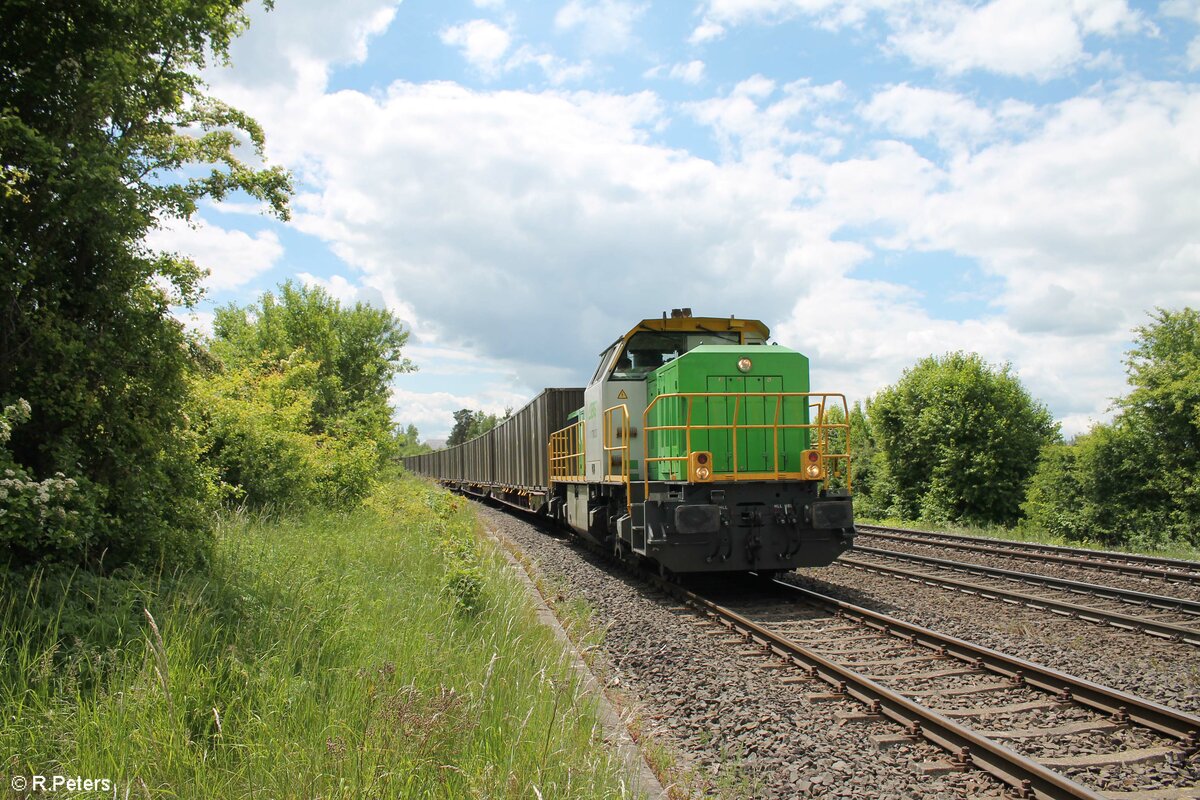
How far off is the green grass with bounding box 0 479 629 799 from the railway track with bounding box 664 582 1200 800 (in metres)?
2.08

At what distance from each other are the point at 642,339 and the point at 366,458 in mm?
7596

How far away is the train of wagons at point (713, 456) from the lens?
866 cm

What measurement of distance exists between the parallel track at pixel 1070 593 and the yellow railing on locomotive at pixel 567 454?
4702 millimetres

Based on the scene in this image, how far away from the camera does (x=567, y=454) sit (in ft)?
46.1

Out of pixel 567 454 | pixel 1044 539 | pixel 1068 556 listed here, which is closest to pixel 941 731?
pixel 567 454

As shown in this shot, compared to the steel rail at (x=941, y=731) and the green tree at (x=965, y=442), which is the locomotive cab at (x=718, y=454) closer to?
the steel rail at (x=941, y=731)

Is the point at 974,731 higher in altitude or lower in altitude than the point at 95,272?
lower

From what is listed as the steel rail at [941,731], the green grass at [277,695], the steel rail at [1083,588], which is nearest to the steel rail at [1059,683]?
the steel rail at [941,731]

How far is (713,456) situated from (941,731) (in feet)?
15.8

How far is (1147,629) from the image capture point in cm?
747

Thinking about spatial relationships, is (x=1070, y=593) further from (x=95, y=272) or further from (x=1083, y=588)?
(x=95, y=272)

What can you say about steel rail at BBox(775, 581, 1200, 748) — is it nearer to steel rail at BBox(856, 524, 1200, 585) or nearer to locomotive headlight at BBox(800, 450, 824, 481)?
locomotive headlight at BBox(800, 450, 824, 481)

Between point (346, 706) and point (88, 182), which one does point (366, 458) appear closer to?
point (88, 182)

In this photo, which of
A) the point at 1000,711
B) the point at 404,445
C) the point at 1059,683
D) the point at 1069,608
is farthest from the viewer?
the point at 404,445
